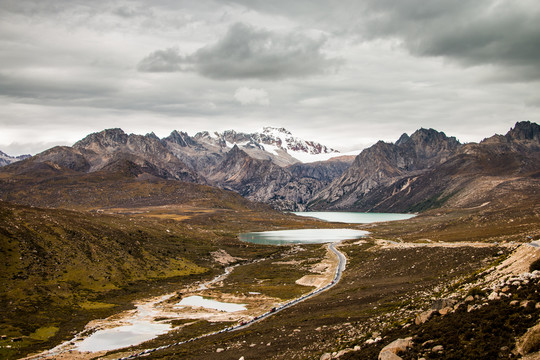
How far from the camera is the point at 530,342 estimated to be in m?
24.0

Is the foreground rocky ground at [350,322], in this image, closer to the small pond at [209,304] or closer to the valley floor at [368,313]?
the valley floor at [368,313]

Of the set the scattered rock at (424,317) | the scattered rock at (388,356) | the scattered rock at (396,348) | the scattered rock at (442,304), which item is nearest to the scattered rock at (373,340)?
the scattered rock at (424,317)

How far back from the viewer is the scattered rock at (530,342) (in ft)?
78.1

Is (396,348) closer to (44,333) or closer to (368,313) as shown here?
(368,313)

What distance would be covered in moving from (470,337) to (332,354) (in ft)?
43.0

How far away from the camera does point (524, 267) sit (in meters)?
37.0

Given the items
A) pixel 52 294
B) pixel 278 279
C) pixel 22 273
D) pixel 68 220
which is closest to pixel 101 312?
pixel 52 294

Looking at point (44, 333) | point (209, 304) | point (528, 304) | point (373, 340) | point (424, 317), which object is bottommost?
point (209, 304)

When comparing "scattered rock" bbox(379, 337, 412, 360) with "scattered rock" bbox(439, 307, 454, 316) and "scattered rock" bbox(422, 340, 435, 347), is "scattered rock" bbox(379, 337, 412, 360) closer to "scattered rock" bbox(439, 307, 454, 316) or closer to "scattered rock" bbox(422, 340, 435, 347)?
"scattered rock" bbox(422, 340, 435, 347)

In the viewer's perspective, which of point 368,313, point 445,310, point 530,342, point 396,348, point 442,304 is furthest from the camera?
point 368,313

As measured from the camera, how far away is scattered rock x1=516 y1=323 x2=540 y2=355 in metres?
23.8

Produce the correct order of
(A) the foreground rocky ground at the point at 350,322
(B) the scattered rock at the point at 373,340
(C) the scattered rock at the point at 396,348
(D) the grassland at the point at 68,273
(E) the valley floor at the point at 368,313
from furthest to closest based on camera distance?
(D) the grassland at the point at 68,273 < (A) the foreground rocky ground at the point at 350,322 < (B) the scattered rock at the point at 373,340 < (E) the valley floor at the point at 368,313 < (C) the scattered rock at the point at 396,348

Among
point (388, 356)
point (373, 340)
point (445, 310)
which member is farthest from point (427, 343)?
point (373, 340)

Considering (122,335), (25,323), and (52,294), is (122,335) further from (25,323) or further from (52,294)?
(52,294)
